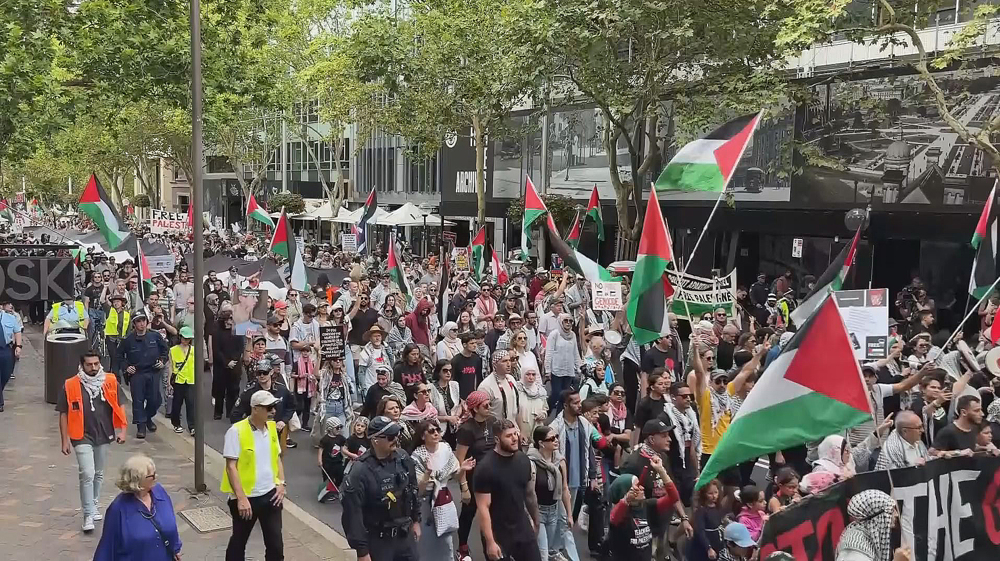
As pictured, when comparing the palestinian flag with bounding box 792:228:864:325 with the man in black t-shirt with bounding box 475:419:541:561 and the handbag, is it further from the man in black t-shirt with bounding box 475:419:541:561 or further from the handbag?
the handbag

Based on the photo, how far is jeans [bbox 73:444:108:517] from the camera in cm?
812

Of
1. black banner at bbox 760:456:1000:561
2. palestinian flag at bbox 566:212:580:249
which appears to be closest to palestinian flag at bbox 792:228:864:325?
black banner at bbox 760:456:1000:561

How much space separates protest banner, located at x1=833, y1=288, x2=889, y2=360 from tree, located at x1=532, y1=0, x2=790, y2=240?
9.03 m

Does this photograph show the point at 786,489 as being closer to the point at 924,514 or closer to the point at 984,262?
the point at 924,514

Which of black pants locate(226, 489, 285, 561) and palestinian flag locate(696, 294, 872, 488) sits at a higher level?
palestinian flag locate(696, 294, 872, 488)

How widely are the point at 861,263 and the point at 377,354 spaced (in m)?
15.1

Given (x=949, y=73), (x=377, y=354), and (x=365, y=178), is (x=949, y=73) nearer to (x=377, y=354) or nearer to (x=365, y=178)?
(x=377, y=354)

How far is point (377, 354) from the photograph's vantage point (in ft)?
33.7

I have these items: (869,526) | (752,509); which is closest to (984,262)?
(752,509)

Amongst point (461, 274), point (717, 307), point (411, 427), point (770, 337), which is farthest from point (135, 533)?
point (461, 274)

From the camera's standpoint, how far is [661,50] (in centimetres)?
1952

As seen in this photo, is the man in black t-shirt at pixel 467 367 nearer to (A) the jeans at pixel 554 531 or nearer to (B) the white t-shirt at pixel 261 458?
(A) the jeans at pixel 554 531

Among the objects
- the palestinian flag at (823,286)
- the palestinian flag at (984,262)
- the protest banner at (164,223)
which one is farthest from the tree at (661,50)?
the protest banner at (164,223)

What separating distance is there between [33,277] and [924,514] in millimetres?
8249
